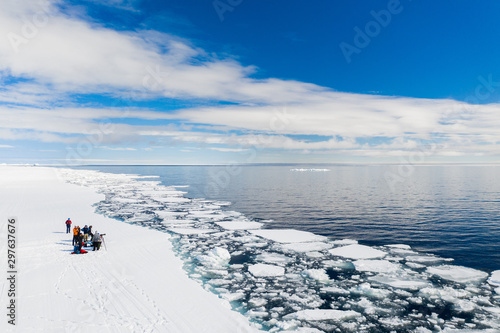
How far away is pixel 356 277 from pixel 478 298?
4.72 meters

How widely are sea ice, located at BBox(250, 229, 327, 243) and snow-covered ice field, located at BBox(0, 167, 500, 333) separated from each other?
0.97ft

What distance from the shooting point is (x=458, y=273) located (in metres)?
14.8

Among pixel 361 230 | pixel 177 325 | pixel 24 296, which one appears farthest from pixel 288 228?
pixel 24 296

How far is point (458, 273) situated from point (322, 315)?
347 inches

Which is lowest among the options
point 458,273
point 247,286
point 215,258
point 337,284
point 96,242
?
point 247,286

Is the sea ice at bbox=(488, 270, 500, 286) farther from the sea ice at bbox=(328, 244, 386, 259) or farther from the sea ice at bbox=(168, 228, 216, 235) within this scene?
the sea ice at bbox=(168, 228, 216, 235)

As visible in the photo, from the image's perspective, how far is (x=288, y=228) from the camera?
26.6 meters

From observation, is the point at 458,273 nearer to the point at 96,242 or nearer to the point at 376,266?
the point at 376,266

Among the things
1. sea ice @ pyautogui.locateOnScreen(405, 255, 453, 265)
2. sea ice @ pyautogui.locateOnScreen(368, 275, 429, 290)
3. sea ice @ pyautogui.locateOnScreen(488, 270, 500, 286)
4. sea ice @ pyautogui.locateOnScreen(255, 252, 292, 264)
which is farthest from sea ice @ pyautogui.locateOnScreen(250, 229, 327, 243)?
sea ice @ pyautogui.locateOnScreen(488, 270, 500, 286)

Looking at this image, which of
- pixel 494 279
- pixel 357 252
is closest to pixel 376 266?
pixel 357 252

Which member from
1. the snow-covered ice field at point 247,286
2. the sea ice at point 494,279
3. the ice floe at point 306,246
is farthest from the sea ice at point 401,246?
the sea ice at point 494,279

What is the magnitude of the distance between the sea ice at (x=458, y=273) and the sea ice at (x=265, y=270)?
770 centimetres

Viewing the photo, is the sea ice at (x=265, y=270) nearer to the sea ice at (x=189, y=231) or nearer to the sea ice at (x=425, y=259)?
the sea ice at (x=425, y=259)

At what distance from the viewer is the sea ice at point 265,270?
1466cm
